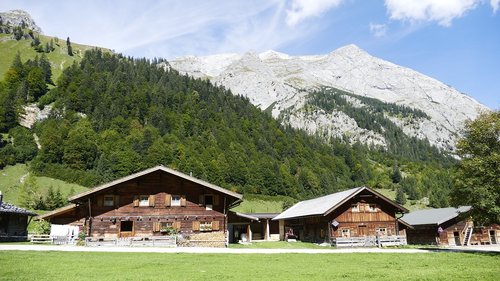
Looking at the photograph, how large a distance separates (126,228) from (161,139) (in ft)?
347

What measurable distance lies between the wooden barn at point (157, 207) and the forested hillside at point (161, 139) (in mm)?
78431

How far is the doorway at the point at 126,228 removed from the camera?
42062 mm

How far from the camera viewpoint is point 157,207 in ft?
140

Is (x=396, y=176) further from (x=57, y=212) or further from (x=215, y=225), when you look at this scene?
(x=57, y=212)

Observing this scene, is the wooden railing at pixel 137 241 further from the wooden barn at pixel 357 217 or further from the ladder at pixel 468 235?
the ladder at pixel 468 235

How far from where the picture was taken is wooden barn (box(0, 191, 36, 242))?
1634 inches

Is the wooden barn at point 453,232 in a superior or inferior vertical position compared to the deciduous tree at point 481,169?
inferior

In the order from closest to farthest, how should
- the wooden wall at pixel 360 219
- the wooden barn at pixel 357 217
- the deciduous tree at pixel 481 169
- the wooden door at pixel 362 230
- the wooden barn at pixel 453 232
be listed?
the deciduous tree at pixel 481 169 < the wooden barn at pixel 357 217 < the wooden wall at pixel 360 219 < the wooden door at pixel 362 230 < the wooden barn at pixel 453 232

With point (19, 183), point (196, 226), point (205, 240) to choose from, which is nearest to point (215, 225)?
point (196, 226)

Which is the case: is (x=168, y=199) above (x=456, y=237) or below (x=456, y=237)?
above

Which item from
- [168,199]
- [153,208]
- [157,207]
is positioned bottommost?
[153,208]

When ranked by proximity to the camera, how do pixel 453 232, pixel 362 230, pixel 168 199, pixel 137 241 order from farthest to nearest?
1. pixel 453 232
2. pixel 362 230
3. pixel 168 199
4. pixel 137 241

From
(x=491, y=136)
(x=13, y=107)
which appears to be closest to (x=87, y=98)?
(x=13, y=107)

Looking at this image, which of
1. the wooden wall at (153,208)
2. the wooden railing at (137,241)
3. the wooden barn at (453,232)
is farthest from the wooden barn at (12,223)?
the wooden barn at (453,232)
